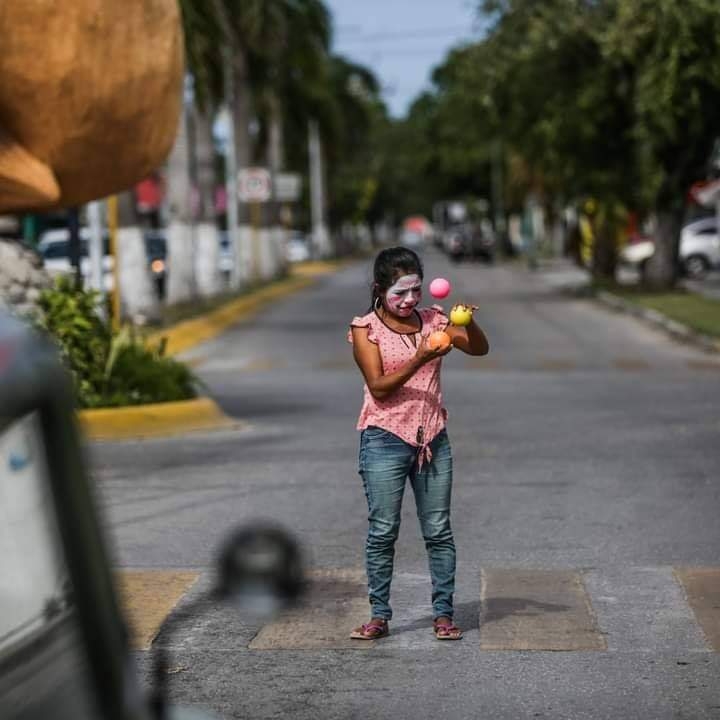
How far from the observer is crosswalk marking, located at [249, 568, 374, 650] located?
7852mm

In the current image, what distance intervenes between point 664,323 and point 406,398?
2307 cm

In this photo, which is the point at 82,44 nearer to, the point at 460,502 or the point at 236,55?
the point at 460,502

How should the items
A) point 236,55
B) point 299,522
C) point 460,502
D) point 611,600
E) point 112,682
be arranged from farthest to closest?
point 236,55 → point 460,502 → point 299,522 → point 611,600 → point 112,682

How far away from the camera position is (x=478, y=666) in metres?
7.40

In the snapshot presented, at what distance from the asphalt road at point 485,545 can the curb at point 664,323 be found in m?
5.08

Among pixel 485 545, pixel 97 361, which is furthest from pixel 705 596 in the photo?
pixel 97 361

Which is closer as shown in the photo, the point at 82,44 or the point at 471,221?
the point at 82,44

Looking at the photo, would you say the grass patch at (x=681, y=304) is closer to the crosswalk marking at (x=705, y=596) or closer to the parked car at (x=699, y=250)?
the parked car at (x=699, y=250)

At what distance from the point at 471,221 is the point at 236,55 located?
65.0 m

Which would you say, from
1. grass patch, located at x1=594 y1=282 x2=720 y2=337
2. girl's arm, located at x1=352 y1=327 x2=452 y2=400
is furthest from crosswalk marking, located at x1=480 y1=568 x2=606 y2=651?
grass patch, located at x1=594 y1=282 x2=720 y2=337

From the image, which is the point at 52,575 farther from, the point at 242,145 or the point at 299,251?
the point at 299,251

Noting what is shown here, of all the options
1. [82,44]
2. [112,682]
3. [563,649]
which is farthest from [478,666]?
[82,44]

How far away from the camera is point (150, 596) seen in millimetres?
8844

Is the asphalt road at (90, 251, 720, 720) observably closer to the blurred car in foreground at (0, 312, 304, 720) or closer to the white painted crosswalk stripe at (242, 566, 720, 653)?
the white painted crosswalk stripe at (242, 566, 720, 653)
